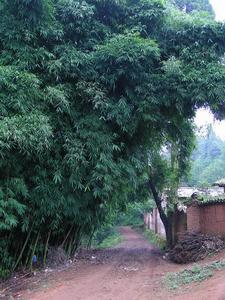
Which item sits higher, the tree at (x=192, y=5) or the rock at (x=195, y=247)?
the tree at (x=192, y=5)

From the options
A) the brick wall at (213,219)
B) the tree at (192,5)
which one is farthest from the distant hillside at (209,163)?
the brick wall at (213,219)

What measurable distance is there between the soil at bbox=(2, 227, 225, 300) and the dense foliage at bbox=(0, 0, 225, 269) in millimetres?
1172

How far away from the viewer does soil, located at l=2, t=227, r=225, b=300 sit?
6637 millimetres

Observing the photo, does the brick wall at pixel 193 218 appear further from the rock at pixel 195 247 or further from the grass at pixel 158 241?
the grass at pixel 158 241

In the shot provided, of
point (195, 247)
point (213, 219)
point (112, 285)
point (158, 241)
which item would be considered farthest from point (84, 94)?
point (158, 241)

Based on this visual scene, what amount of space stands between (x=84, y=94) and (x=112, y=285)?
4349mm

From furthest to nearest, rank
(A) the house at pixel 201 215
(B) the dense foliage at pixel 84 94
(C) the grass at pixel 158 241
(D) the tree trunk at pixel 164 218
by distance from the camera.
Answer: (C) the grass at pixel 158 241 < (D) the tree trunk at pixel 164 218 < (A) the house at pixel 201 215 < (B) the dense foliage at pixel 84 94

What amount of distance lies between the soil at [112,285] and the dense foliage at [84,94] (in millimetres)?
1172

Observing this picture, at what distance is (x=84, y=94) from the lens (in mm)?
9531

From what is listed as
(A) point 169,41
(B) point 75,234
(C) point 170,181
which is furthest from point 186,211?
(A) point 169,41

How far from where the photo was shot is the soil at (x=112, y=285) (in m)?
6.64

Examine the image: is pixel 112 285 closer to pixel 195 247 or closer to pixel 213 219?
pixel 195 247

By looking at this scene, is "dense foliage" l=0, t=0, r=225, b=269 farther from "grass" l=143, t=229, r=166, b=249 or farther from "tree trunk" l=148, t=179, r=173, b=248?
"grass" l=143, t=229, r=166, b=249

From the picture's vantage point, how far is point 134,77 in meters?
9.51
